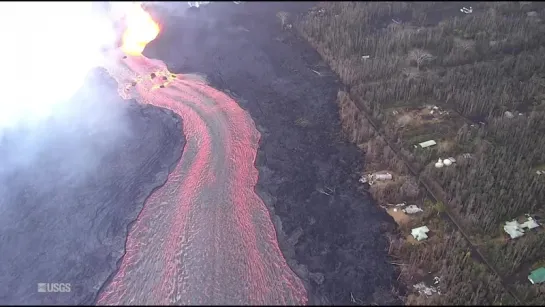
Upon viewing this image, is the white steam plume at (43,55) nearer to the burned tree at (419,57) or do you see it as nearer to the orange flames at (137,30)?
the orange flames at (137,30)

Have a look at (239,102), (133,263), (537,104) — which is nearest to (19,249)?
(133,263)

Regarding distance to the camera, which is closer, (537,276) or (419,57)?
(537,276)

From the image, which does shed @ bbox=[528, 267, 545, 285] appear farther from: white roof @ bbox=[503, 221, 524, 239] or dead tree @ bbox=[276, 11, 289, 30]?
dead tree @ bbox=[276, 11, 289, 30]

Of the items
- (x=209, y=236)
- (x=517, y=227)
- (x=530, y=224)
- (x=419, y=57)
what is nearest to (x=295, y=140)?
(x=209, y=236)

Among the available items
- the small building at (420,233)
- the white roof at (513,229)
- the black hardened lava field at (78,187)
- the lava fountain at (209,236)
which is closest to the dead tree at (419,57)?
the lava fountain at (209,236)

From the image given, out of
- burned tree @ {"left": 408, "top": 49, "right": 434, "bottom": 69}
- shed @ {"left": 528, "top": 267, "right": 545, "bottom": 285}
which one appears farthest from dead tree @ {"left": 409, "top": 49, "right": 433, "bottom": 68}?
shed @ {"left": 528, "top": 267, "right": 545, "bottom": 285}

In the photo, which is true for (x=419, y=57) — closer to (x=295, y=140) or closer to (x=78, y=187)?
(x=295, y=140)
